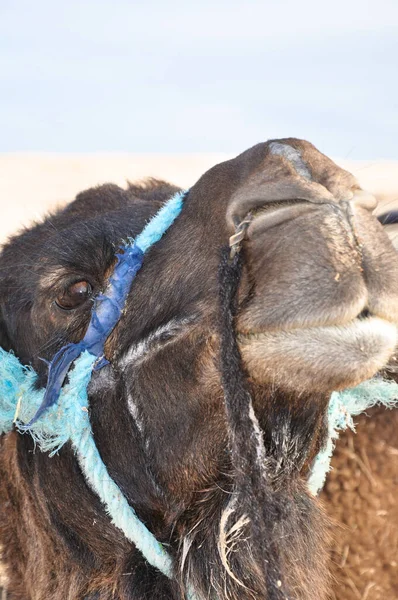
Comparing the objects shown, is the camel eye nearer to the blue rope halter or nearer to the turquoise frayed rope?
the blue rope halter

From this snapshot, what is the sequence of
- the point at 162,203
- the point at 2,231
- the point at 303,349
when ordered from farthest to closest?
1. the point at 2,231
2. the point at 162,203
3. the point at 303,349

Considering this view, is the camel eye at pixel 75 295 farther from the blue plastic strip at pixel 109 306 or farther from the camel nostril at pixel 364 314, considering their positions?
the camel nostril at pixel 364 314

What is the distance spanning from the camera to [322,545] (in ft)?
8.16

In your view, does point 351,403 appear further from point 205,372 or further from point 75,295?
point 75,295

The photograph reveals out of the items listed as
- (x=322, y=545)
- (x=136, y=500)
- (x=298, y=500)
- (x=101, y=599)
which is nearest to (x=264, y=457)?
(x=298, y=500)

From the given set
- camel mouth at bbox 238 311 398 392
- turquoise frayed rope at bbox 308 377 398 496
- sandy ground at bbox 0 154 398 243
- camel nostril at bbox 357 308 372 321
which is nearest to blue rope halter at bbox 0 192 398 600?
turquoise frayed rope at bbox 308 377 398 496

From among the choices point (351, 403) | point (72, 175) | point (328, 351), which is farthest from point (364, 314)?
A: point (72, 175)

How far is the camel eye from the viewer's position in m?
2.78

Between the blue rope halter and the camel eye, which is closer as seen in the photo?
the blue rope halter

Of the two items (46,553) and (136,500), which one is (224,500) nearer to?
(136,500)

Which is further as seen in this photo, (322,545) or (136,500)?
(136,500)

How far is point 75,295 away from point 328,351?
114 cm

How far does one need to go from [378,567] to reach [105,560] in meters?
0.98

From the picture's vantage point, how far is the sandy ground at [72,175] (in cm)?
2097
